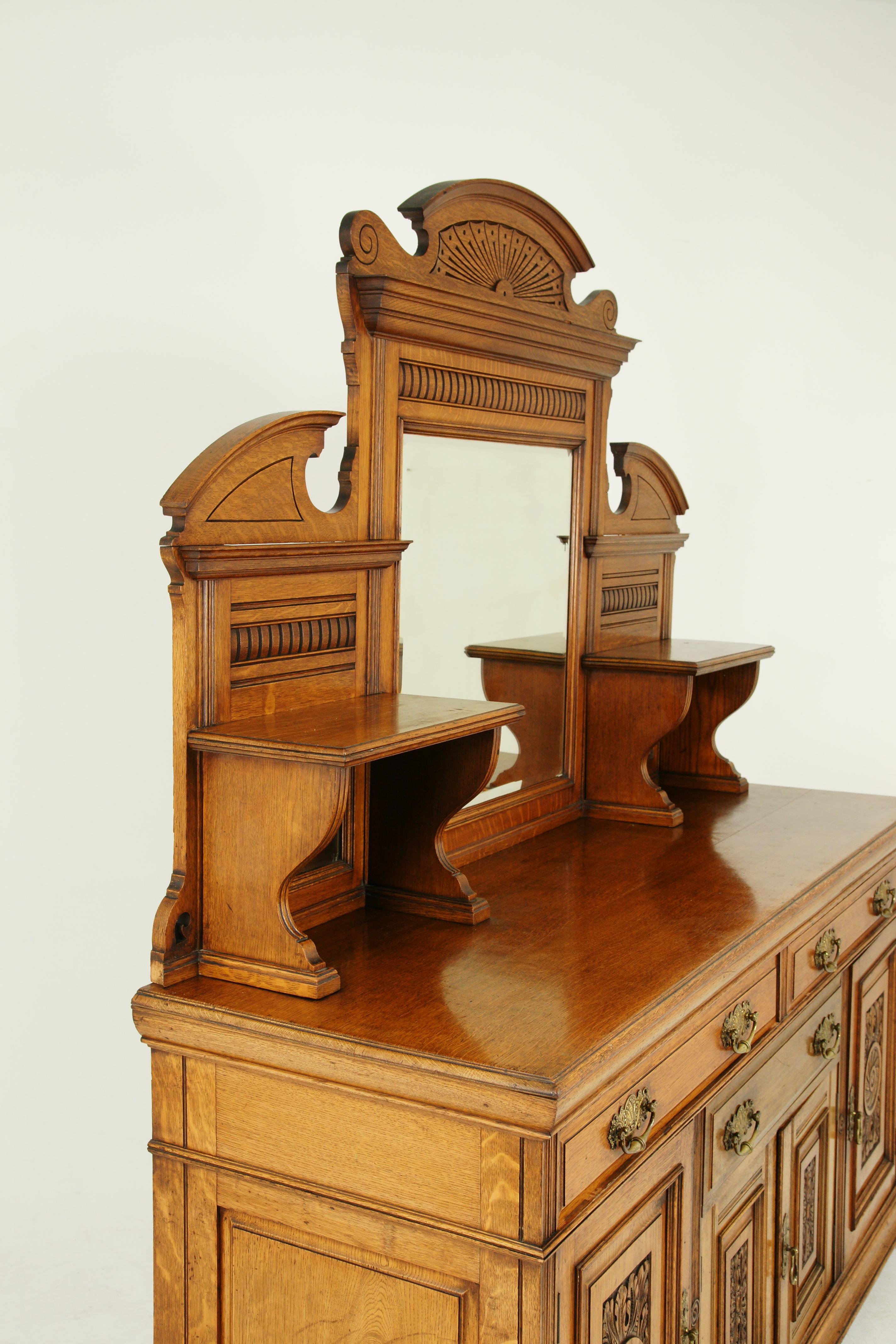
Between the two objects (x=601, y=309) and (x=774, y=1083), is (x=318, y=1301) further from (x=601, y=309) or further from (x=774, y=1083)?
(x=601, y=309)

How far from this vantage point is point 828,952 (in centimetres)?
259

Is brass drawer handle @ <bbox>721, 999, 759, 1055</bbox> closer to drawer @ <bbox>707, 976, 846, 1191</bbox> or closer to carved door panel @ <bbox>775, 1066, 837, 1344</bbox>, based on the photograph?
drawer @ <bbox>707, 976, 846, 1191</bbox>

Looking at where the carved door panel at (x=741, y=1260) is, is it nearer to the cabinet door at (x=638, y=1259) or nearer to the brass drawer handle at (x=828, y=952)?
the cabinet door at (x=638, y=1259)

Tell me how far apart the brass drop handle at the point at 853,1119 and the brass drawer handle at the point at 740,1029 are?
0.79 metres

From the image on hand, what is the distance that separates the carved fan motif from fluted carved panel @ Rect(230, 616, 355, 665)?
653 mm

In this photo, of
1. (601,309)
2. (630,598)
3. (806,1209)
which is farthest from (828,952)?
(601,309)

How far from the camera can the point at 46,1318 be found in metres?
3.02

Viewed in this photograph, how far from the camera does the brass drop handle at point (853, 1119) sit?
2904mm

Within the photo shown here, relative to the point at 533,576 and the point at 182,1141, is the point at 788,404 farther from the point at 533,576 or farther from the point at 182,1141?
the point at 182,1141

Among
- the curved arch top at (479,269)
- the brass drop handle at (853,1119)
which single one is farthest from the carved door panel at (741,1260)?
the curved arch top at (479,269)

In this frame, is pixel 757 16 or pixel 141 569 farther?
pixel 757 16

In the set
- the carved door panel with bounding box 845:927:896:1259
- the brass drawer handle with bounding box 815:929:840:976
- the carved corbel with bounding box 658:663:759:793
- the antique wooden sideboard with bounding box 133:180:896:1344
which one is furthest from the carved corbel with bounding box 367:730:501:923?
the carved corbel with bounding box 658:663:759:793

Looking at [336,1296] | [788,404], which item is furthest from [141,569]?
[788,404]

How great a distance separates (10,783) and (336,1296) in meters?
1.59
